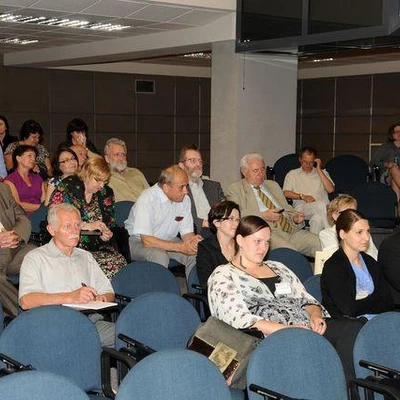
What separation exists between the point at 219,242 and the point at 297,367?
1943mm

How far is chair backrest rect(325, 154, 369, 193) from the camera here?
38.5ft

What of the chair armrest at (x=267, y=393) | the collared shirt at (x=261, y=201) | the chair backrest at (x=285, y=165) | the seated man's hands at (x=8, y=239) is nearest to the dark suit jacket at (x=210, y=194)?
the collared shirt at (x=261, y=201)

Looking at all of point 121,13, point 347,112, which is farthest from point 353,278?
point 347,112

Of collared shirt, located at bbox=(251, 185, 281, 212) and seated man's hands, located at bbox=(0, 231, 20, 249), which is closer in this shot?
seated man's hands, located at bbox=(0, 231, 20, 249)

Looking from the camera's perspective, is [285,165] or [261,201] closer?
[261,201]

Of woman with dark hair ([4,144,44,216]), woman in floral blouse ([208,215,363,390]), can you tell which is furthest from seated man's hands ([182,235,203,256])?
woman with dark hair ([4,144,44,216])

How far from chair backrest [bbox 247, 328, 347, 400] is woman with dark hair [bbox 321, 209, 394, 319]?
44.3 inches

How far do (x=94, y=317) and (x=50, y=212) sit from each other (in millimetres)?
693

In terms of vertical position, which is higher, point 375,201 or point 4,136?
point 4,136

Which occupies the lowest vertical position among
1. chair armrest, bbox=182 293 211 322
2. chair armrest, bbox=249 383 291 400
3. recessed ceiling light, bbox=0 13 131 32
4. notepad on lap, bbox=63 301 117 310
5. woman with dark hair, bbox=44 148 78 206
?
chair armrest, bbox=182 293 211 322

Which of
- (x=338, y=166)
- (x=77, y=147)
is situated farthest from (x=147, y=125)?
(x=77, y=147)

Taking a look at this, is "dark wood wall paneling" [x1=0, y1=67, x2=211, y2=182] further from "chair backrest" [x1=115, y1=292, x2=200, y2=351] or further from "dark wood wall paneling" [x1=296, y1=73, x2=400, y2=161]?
"chair backrest" [x1=115, y1=292, x2=200, y2=351]

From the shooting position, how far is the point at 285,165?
422 inches

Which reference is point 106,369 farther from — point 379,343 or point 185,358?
point 379,343
